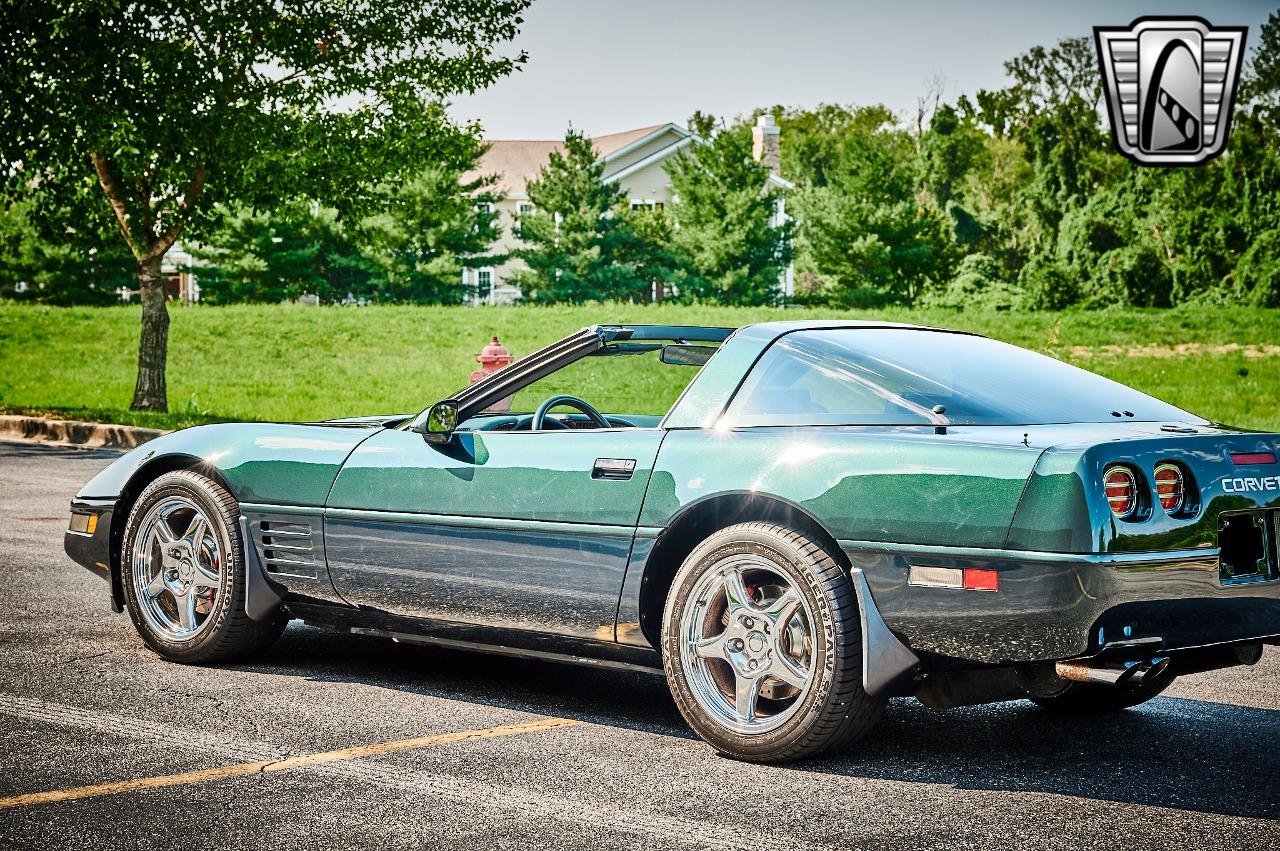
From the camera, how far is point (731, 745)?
14.4ft

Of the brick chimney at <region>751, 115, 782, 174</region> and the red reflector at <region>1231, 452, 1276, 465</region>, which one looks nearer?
the red reflector at <region>1231, 452, 1276, 465</region>

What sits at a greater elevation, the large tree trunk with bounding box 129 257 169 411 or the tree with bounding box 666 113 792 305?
the tree with bounding box 666 113 792 305

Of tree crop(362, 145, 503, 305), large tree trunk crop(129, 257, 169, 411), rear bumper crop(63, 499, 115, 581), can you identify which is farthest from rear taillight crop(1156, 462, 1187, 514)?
tree crop(362, 145, 503, 305)

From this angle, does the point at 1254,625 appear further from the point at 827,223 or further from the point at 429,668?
the point at 827,223

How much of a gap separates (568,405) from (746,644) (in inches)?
63.5

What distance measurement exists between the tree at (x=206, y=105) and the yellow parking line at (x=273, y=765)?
15.8 m

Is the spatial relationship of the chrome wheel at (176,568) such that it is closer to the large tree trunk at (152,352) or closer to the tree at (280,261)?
the large tree trunk at (152,352)

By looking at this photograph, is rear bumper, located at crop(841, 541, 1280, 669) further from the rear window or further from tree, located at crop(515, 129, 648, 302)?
tree, located at crop(515, 129, 648, 302)

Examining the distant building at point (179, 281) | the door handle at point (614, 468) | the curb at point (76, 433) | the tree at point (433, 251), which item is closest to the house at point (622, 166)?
the tree at point (433, 251)

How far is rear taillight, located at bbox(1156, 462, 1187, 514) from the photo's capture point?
4.02 m

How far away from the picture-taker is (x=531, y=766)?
14.1 ft

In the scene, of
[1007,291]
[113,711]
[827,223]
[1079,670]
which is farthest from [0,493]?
[827,223]

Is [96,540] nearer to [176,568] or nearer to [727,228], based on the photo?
[176,568]

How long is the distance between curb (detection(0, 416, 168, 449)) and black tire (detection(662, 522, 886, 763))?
47.6 feet
